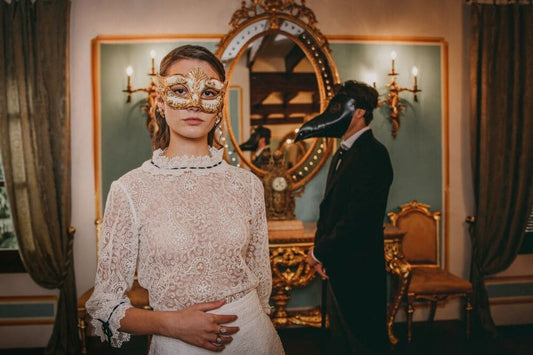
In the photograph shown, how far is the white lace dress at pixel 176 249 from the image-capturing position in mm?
1112

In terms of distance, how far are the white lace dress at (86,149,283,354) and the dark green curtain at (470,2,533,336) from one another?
304 centimetres

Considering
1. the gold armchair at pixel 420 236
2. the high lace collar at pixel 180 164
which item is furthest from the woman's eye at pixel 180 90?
the gold armchair at pixel 420 236

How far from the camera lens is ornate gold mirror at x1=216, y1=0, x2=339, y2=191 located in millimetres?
3469

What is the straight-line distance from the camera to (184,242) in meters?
1.11

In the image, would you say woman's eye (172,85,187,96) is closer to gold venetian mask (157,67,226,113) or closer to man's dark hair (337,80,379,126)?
gold venetian mask (157,67,226,113)

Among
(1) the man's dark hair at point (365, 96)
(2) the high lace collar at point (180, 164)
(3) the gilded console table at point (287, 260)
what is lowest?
(3) the gilded console table at point (287, 260)

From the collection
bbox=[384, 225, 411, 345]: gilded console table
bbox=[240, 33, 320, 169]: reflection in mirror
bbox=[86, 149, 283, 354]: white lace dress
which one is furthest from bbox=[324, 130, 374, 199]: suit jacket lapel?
bbox=[86, 149, 283, 354]: white lace dress

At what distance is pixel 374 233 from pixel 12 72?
2.97m

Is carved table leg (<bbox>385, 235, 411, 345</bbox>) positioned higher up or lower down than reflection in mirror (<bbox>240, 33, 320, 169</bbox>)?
lower down

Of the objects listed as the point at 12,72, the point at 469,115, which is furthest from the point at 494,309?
the point at 12,72

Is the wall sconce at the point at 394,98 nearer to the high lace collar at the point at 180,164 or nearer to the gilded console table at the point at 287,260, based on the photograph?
the gilded console table at the point at 287,260

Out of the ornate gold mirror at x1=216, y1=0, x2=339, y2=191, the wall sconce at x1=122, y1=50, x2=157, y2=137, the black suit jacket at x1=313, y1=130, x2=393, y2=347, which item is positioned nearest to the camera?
the black suit jacket at x1=313, y1=130, x2=393, y2=347

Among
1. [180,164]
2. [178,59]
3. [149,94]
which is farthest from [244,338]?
[149,94]

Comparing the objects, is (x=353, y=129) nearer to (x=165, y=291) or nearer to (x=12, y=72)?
(x=165, y=291)
